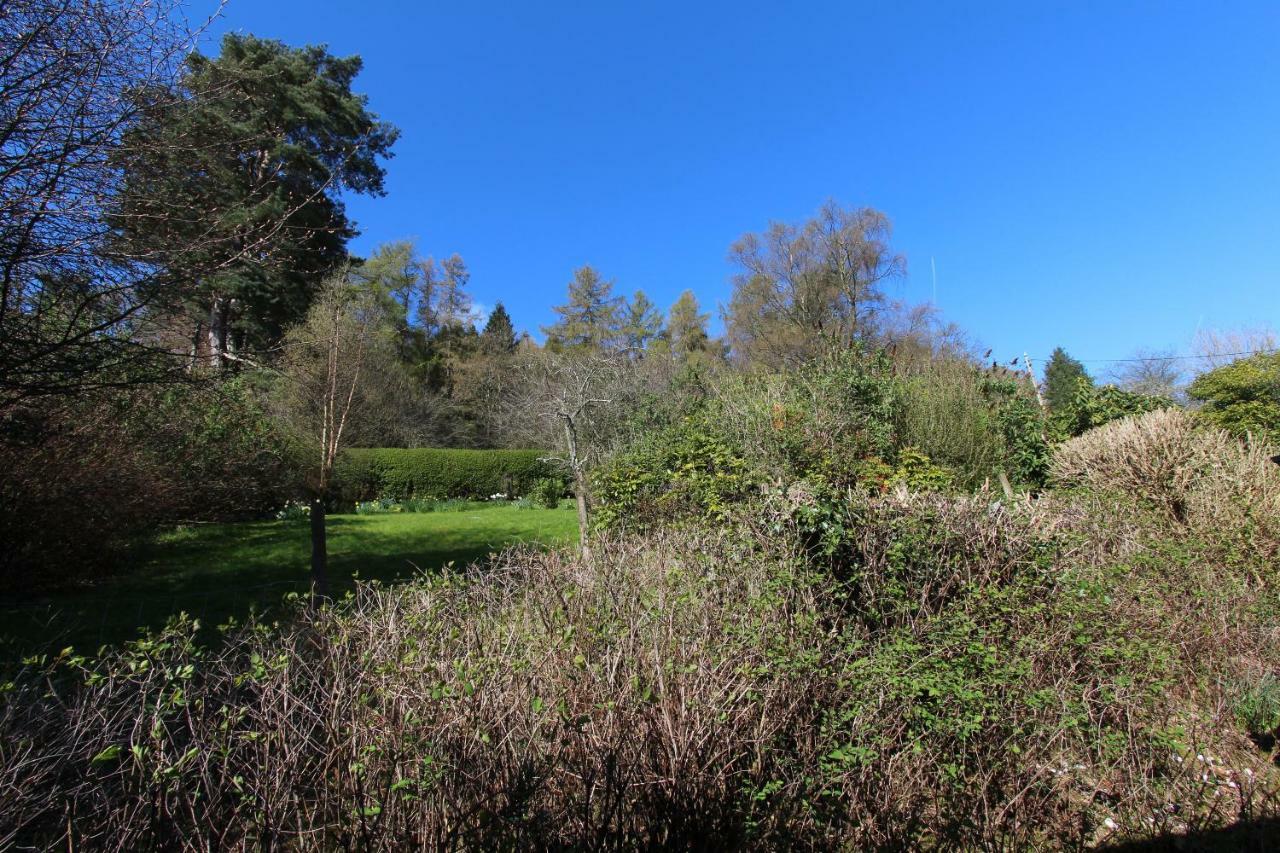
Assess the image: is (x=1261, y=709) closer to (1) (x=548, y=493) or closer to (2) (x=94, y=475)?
(2) (x=94, y=475)

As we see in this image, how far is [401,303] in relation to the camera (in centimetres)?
3219

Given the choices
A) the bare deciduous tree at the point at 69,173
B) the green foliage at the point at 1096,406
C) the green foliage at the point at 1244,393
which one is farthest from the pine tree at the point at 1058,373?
the bare deciduous tree at the point at 69,173

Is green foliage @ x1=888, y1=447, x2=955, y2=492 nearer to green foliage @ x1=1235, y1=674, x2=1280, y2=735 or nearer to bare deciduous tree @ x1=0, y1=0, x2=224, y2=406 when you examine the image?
green foliage @ x1=1235, y1=674, x2=1280, y2=735

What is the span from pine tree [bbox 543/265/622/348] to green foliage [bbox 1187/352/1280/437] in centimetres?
2651

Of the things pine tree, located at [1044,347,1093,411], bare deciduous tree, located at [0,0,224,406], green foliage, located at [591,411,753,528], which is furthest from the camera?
pine tree, located at [1044,347,1093,411]

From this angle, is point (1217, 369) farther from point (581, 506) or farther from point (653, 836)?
point (653, 836)

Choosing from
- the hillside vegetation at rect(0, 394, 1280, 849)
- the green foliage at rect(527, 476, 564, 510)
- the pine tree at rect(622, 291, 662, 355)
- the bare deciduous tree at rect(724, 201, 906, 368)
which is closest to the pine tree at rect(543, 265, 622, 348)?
the pine tree at rect(622, 291, 662, 355)

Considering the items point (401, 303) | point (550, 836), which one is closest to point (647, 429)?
point (550, 836)

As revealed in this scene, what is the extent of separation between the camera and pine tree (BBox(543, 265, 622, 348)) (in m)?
35.4

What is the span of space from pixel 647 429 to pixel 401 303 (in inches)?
1000

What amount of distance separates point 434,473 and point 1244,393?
61.9 ft

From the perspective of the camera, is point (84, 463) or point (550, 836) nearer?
point (550, 836)

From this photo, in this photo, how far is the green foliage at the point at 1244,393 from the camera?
11211 mm

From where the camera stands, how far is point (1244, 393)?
12117mm
